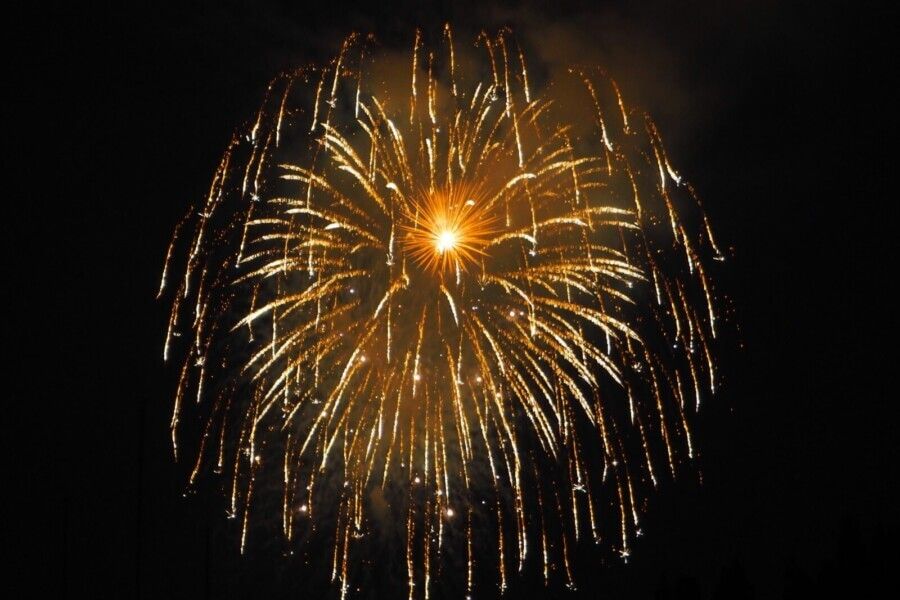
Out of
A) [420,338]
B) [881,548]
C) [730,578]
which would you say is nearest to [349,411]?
[420,338]

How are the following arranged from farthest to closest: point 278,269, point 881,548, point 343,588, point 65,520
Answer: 1. point 65,520
2. point 881,548
3. point 343,588
4. point 278,269

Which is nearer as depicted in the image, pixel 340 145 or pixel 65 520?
pixel 340 145

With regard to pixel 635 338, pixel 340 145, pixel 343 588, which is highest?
pixel 340 145

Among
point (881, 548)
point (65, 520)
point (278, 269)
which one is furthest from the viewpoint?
point (65, 520)

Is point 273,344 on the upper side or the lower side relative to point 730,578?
upper

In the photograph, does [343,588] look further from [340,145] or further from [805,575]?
[805,575]

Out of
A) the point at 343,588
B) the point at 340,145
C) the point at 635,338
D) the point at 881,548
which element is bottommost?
the point at 343,588

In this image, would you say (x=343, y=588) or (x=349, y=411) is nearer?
(x=349, y=411)

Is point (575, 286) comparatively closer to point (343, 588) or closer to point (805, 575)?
point (343, 588)

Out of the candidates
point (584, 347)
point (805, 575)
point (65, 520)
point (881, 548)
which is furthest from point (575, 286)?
point (65, 520)
